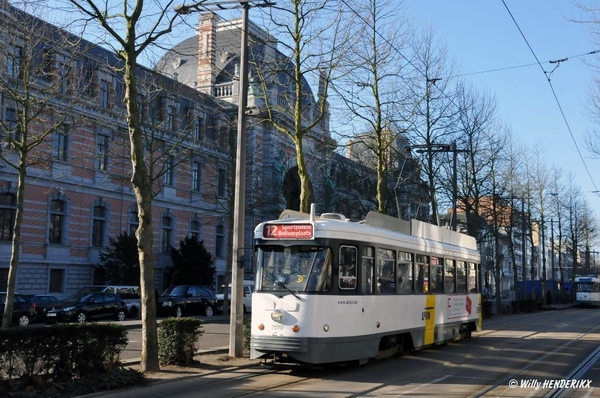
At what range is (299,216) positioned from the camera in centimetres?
1448

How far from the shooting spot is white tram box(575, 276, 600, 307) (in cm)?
6031

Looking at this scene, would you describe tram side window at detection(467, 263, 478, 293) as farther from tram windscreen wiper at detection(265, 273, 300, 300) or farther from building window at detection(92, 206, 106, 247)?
building window at detection(92, 206, 106, 247)

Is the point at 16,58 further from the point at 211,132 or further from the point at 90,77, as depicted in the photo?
the point at 211,132

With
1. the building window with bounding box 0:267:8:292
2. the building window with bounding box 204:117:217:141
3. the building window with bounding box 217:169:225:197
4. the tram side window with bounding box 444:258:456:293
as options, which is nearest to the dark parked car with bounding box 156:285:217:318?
the building window with bounding box 0:267:8:292

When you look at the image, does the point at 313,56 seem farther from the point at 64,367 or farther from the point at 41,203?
the point at 41,203

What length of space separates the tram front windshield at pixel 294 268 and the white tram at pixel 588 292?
54613 mm

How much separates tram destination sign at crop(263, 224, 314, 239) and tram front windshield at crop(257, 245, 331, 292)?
217 mm

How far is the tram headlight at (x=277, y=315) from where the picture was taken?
12.7 m

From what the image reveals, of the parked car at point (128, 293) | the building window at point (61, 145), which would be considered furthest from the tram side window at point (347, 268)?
the building window at point (61, 145)

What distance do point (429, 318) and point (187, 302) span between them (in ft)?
68.8

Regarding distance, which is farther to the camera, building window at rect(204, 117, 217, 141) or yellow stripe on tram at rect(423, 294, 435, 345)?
building window at rect(204, 117, 217, 141)

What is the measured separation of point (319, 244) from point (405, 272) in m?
3.61

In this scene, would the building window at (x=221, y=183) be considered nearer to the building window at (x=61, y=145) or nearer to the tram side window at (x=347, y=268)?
the building window at (x=61, y=145)

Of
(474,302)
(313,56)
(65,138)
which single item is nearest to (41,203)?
(65,138)
